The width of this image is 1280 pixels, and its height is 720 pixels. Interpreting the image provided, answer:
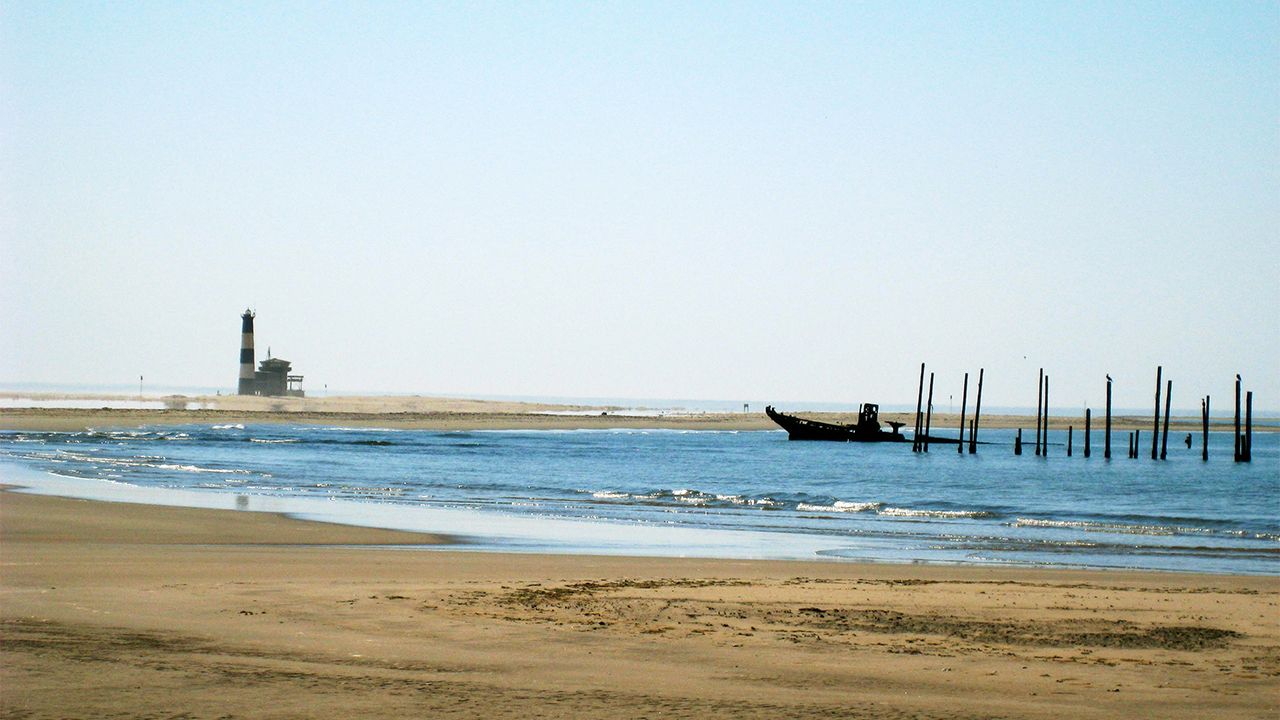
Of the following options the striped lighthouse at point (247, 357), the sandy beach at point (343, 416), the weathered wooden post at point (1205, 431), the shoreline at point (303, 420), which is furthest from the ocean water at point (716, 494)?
the striped lighthouse at point (247, 357)

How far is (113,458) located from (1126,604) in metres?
38.2

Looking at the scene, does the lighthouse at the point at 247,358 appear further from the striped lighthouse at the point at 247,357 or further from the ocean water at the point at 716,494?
the ocean water at the point at 716,494

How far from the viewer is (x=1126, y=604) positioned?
12.4 metres

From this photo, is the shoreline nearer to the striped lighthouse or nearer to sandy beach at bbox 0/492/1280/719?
the striped lighthouse

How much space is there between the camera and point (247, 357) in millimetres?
115812

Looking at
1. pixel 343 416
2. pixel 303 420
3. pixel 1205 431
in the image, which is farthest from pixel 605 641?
pixel 343 416

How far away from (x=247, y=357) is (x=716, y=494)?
91.5m

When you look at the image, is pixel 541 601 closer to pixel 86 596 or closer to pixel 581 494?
pixel 86 596

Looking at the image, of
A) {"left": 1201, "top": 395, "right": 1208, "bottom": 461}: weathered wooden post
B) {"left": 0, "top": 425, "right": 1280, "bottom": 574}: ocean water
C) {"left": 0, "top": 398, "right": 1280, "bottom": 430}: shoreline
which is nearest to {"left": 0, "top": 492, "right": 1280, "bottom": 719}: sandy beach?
{"left": 0, "top": 425, "right": 1280, "bottom": 574}: ocean water

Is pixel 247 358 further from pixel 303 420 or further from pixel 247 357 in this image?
pixel 303 420

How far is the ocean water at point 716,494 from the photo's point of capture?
2058 centimetres

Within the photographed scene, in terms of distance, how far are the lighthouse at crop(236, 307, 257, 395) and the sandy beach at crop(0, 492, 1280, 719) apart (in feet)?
331

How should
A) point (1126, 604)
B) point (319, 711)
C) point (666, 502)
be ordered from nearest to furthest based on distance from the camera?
point (319, 711) → point (1126, 604) → point (666, 502)

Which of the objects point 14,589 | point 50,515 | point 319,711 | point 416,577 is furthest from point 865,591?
point 50,515
